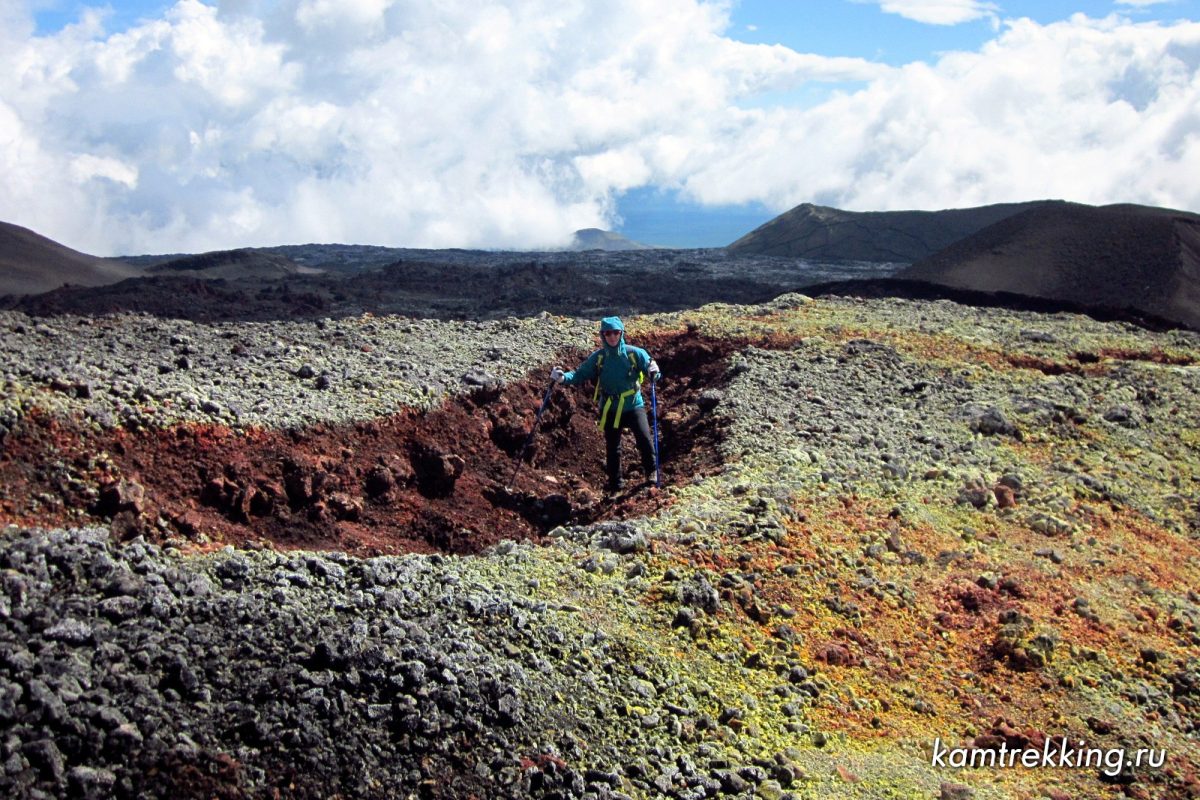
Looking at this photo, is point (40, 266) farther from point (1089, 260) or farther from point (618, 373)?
point (1089, 260)

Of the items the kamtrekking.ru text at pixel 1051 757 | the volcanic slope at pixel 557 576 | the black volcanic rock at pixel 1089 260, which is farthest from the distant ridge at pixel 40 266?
the kamtrekking.ru text at pixel 1051 757

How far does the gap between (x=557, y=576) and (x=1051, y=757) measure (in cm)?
336

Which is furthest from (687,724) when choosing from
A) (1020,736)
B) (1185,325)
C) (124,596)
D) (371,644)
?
(1185,325)

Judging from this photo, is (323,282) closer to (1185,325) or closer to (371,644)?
(1185,325)

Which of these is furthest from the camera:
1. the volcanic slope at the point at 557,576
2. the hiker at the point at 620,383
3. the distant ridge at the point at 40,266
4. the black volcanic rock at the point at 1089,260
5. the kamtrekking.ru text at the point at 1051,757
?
the distant ridge at the point at 40,266

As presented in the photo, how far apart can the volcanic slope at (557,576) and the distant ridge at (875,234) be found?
35.8m

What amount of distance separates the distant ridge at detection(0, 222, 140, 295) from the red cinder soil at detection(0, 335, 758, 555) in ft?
81.8

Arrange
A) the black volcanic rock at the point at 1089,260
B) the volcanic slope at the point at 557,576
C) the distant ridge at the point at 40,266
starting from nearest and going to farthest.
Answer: the volcanic slope at the point at 557,576
the black volcanic rock at the point at 1089,260
the distant ridge at the point at 40,266

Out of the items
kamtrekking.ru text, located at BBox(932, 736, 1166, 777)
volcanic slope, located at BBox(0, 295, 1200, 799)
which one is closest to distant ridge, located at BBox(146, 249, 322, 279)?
volcanic slope, located at BBox(0, 295, 1200, 799)

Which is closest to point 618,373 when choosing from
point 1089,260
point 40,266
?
point 1089,260

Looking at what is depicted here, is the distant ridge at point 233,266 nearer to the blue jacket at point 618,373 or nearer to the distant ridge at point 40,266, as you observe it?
the distant ridge at point 40,266

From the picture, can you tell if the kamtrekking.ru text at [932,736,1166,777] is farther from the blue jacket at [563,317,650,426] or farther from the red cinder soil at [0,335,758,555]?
the blue jacket at [563,317,650,426]

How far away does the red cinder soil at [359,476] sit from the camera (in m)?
7.27

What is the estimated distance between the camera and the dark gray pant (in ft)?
33.6
